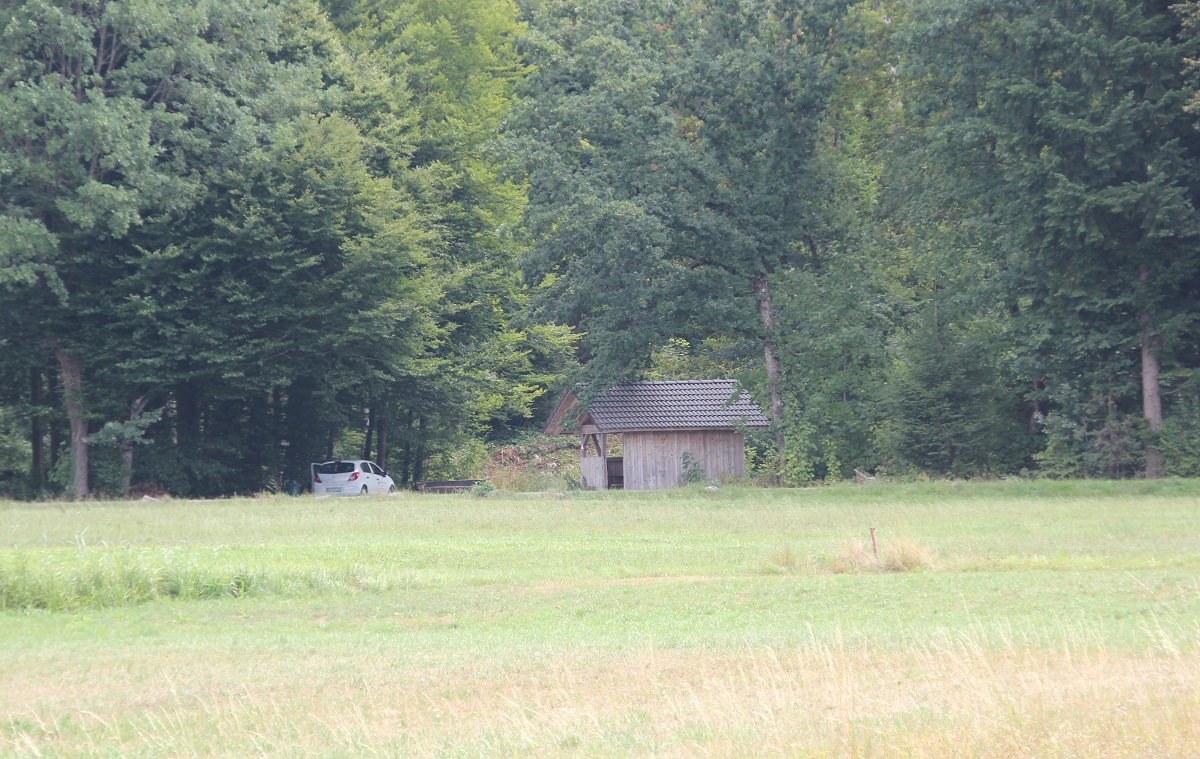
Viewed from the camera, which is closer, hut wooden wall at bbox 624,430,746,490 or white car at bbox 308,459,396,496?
hut wooden wall at bbox 624,430,746,490

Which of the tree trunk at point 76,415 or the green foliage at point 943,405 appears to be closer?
the green foliage at point 943,405

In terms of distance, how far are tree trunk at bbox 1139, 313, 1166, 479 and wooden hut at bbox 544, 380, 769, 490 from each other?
1324 cm

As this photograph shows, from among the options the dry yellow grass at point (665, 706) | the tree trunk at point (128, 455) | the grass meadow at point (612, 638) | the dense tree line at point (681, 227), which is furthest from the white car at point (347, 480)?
the dry yellow grass at point (665, 706)

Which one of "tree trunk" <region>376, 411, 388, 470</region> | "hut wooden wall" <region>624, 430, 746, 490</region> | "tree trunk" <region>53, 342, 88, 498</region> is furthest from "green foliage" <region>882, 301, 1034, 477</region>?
"tree trunk" <region>53, 342, 88, 498</region>

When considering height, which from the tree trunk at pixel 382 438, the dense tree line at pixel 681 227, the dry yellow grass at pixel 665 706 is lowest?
the dry yellow grass at pixel 665 706

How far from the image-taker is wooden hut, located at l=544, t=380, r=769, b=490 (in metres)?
42.3

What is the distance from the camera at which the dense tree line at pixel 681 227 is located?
32.5 meters

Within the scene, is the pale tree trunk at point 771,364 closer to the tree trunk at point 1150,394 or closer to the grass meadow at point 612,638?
the tree trunk at point 1150,394

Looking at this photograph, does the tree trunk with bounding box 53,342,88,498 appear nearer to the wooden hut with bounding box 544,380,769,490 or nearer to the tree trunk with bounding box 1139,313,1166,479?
the wooden hut with bounding box 544,380,769,490

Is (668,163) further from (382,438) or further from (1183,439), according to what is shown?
(382,438)

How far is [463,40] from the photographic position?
6125 centimetres

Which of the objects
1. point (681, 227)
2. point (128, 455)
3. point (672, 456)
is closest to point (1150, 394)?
point (681, 227)

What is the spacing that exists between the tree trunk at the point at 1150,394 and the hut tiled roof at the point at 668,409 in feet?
43.5

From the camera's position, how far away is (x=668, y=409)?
42.8 meters
